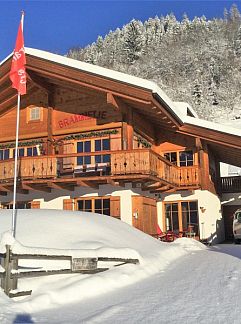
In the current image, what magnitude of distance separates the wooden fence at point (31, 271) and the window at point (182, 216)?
1074 cm

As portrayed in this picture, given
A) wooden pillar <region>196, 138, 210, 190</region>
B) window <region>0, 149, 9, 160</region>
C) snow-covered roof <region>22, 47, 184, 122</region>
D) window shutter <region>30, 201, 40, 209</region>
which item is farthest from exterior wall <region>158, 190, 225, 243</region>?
window <region>0, 149, 9, 160</region>

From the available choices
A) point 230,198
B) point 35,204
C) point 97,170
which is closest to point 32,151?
point 35,204

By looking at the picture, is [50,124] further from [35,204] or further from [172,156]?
[172,156]

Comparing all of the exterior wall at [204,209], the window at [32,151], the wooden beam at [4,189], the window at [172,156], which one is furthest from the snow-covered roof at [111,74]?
the wooden beam at [4,189]

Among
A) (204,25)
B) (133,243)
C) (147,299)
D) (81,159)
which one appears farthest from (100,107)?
(204,25)

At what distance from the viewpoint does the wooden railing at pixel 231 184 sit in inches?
968

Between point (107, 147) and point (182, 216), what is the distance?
480 cm

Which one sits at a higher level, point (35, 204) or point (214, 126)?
point (214, 126)

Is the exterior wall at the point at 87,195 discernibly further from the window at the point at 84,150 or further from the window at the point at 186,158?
the window at the point at 186,158

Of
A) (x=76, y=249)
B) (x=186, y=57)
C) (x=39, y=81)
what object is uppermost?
(x=186, y=57)

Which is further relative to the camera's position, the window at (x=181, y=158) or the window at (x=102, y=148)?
the window at (x=181, y=158)

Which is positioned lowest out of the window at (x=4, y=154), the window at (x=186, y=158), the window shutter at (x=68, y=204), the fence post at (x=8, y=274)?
the fence post at (x=8, y=274)

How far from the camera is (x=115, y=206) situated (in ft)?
55.6

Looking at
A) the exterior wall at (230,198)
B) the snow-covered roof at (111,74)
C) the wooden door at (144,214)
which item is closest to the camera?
the snow-covered roof at (111,74)
